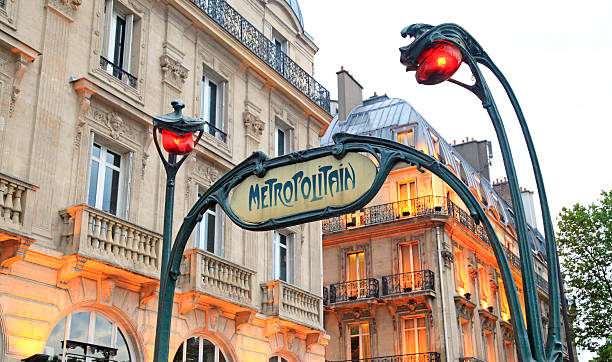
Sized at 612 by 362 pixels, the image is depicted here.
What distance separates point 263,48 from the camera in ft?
68.8

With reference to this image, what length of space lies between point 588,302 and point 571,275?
1.37 metres

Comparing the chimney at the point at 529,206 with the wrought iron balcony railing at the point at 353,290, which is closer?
the wrought iron balcony railing at the point at 353,290

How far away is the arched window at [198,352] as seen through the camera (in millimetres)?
16172

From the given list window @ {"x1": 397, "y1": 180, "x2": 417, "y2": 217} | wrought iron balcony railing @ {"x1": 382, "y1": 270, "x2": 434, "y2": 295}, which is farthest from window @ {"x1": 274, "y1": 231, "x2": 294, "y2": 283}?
window @ {"x1": 397, "y1": 180, "x2": 417, "y2": 217}

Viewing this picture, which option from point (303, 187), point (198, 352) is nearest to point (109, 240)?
point (198, 352)

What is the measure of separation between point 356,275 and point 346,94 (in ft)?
→ 35.2

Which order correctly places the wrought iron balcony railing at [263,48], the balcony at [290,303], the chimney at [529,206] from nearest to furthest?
the balcony at [290,303] < the wrought iron balcony railing at [263,48] < the chimney at [529,206]

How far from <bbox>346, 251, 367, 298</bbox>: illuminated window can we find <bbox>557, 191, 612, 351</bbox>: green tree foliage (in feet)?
30.5

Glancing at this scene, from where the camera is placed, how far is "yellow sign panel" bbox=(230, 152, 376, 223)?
6.00m

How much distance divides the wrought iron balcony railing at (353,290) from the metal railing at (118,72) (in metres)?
17.7

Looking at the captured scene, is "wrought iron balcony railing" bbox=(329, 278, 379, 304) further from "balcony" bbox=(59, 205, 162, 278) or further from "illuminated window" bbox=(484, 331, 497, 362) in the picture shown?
"balcony" bbox=(59, 205, 162, 278)

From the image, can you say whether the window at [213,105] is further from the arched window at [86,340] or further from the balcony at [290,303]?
the arched window at [86,340]

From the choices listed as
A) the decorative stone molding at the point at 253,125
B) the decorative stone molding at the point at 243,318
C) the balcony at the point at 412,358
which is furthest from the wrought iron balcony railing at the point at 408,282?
the decorative stone molding at the point at 243,318

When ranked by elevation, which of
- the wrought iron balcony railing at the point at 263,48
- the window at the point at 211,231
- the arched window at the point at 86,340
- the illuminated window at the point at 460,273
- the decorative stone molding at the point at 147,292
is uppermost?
the wrought iron balcony railing at the point at 263,48
